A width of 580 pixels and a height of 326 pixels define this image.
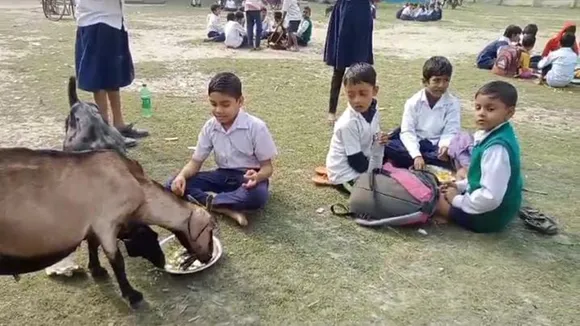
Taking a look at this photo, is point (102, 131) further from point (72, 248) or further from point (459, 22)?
point (459, 22)

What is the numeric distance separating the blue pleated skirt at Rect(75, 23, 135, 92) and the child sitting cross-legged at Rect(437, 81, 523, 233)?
9.71 feet

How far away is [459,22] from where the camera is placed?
62.6 feet

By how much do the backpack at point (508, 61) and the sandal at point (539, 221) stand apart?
581 centimetres

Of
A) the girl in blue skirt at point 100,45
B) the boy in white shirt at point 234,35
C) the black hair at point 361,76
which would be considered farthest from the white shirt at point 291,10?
the black hair at point 361,76

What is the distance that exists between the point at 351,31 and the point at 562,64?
4.13 m

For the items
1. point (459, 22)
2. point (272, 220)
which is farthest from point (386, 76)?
point (459, 22)

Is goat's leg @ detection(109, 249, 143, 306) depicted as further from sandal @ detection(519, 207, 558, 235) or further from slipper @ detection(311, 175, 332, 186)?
sandal @ detection(519, 207, 558, 235)

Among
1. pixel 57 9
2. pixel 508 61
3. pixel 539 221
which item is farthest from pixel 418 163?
pixel 57 9

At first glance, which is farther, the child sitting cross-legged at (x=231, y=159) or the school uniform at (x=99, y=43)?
the school uniform at (x=99, y=43)

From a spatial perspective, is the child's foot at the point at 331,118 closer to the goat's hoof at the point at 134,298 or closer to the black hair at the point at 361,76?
the black hair at the point at 361,76

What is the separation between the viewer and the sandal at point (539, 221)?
3.55 meters

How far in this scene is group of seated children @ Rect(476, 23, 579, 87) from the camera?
820cm

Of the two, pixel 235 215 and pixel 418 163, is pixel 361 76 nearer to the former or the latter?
pixel 418 163

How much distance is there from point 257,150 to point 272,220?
1.48 ft
